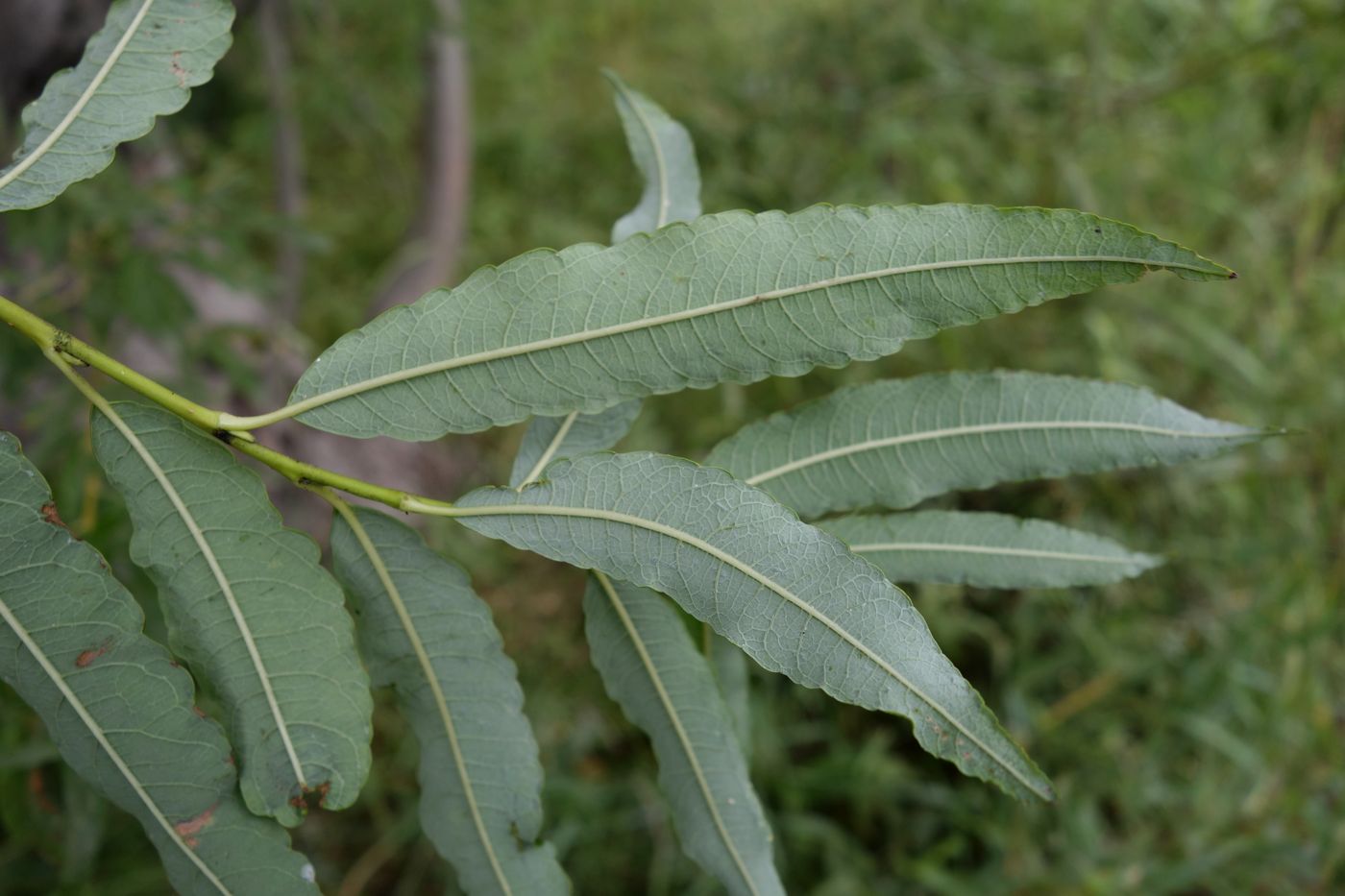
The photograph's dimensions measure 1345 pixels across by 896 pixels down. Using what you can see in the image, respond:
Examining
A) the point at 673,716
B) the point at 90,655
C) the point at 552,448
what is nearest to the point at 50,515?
the point at 90,655

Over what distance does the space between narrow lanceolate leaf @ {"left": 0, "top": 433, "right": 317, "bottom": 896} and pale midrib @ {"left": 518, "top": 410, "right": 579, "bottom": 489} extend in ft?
0.82

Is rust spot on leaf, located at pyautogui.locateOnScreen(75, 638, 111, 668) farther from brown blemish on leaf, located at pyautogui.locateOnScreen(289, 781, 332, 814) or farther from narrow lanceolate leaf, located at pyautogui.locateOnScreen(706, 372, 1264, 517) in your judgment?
narrow lanceolate leaf, located at pyautogui.locateOnScreen(706, 372, 1264, 517)

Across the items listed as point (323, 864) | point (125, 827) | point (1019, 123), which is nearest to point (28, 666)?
point (125, 827)

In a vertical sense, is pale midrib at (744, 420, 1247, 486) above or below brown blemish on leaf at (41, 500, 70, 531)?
below

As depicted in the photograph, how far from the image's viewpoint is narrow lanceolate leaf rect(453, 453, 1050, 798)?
56 centimetres

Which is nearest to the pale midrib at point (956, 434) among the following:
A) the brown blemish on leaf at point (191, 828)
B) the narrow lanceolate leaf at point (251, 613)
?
the narrow lanceolate leaf at point (251, 613)

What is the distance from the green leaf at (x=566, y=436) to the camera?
0.70 m

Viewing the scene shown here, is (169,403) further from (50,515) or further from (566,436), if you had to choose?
(566,436)

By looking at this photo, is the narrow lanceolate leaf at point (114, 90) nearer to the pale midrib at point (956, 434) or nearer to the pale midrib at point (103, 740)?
the pale midrib at point (103, 740)

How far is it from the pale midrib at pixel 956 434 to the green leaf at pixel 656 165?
207 millimetres

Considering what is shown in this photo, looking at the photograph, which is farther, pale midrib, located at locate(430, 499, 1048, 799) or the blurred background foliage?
the blurred background foliage

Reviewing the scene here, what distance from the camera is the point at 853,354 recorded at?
1.96ft

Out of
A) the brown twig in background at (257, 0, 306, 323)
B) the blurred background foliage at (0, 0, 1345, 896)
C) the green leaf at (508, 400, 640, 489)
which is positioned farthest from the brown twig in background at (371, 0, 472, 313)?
the green leaf at (508, 400, 640, 489)

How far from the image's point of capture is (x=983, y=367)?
2.26 m
